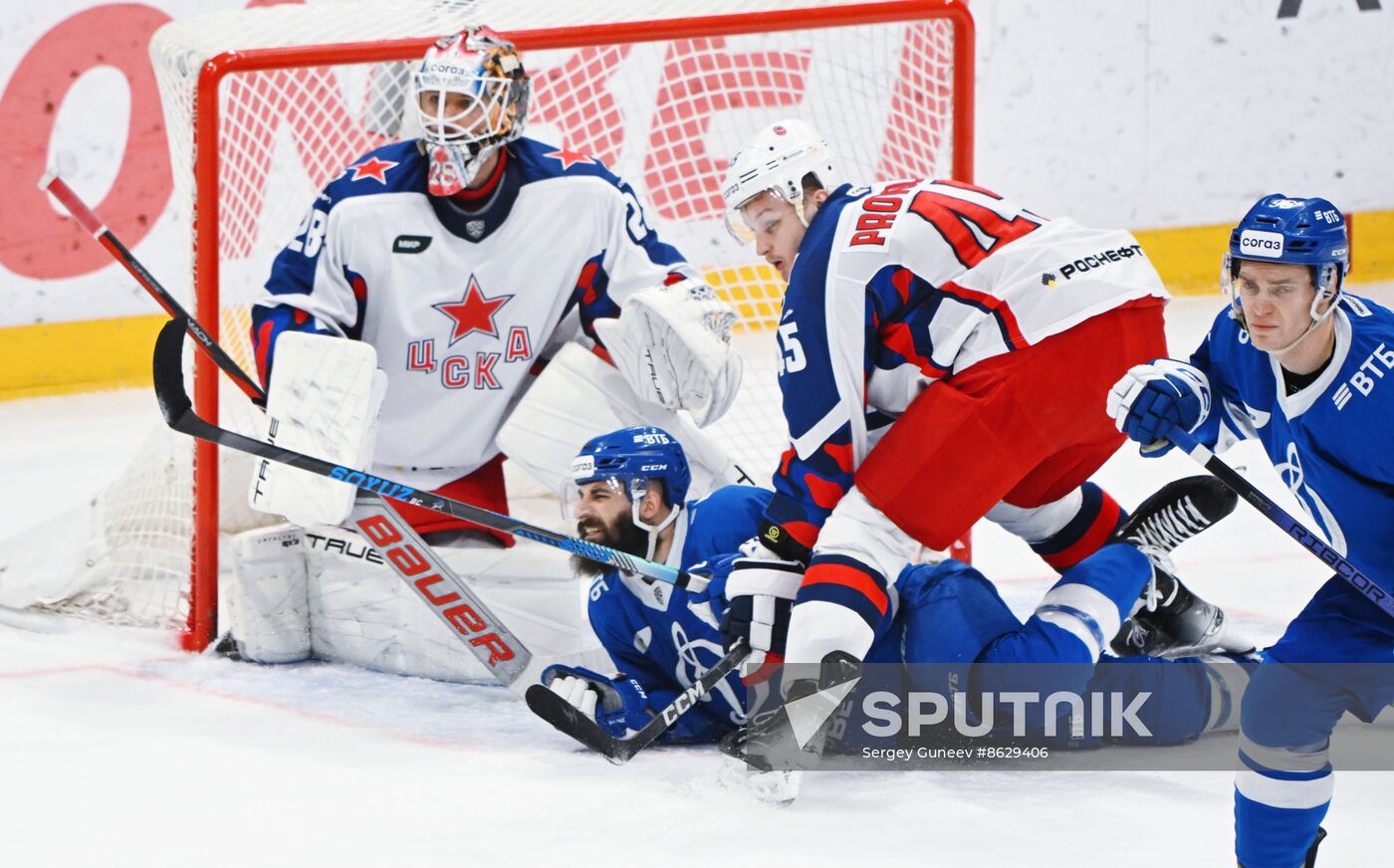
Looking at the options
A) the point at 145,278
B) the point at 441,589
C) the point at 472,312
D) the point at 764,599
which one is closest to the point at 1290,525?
the point at 764,599

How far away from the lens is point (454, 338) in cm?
356

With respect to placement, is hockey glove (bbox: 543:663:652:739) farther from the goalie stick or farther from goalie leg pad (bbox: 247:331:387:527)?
goalie leg pad (bbox: 247:331:387:527)

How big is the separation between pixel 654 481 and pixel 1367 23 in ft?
14.5

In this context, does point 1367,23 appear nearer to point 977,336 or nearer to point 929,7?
point 929,7

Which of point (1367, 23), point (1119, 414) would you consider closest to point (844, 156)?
point (1119, 414)

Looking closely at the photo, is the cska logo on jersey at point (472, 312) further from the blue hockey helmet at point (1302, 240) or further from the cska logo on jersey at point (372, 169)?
the blue hockey helmet at point (1302, 240)

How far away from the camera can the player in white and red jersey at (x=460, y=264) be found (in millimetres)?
3361

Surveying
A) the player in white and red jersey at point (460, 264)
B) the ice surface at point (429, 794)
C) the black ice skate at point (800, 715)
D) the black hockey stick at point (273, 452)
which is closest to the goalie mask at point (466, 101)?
the player in white and red jersey at point (460, 264)

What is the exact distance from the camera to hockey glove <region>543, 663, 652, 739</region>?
2818 millimetres

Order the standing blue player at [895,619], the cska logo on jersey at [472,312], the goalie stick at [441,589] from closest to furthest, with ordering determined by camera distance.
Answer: the standing blue player at [895,619], the goalie stick at [441,589], the cska logo on jersey at [472,312]

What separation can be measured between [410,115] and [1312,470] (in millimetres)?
2233

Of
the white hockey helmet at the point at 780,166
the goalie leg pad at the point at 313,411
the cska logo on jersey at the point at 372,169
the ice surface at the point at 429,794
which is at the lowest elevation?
the ice surface at the point at 429,794

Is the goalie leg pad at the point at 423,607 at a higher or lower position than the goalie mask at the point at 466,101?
lower

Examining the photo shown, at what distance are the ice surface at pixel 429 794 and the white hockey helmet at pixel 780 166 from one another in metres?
0.88
